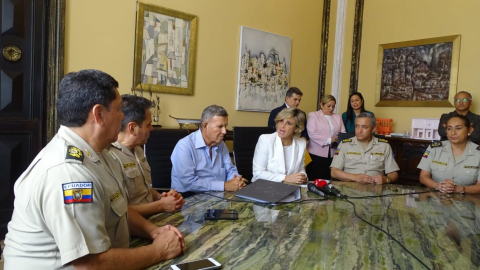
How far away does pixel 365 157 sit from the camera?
2.95 meters

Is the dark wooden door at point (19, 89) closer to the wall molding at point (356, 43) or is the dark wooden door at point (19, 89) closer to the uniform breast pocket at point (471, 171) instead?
the uniform breast pocket at point (471, 171)

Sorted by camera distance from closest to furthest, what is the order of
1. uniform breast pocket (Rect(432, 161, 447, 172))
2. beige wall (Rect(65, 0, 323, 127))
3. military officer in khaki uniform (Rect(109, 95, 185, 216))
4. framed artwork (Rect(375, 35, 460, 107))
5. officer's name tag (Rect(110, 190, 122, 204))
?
1. officer's name tag (Rect(110, 190, 122, 204))
2. military officer in khaki uniform (Rect(109, 95, 185, 216))
3. uniform breast pocket (Rect(432, 161, 447, 172))
4. beige wall (Rect(65, 0, 323, 127))
5. framed artwork (Rect(375, 35, 460, 107))

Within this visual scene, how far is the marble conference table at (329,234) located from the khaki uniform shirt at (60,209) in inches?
9.8

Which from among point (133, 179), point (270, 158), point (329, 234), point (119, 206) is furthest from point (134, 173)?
point (270, 158)

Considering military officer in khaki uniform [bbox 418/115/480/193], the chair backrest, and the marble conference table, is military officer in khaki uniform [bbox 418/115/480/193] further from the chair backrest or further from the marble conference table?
the chair backrest

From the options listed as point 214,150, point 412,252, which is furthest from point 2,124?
point 412,252

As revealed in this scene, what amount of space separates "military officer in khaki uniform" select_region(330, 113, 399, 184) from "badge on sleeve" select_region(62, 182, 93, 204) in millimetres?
2275

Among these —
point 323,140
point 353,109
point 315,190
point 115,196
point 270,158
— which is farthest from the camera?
point 353,109

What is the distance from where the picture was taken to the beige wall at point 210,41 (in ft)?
11.1

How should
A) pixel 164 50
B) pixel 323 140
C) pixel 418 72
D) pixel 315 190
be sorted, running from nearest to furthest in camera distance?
pixel 315 190
pixel 164 50
pixel 323 140
pixel 418 72

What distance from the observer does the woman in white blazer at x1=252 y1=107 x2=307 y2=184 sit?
2.69m

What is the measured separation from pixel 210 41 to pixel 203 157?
230cm

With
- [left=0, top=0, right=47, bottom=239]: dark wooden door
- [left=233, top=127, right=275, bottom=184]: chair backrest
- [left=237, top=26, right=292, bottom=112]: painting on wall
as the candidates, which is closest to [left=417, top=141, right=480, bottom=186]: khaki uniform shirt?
[left=233, top=127, right=275, bottom=184]: chair backrest

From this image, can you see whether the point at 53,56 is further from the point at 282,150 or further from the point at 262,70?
the point at 262,70
